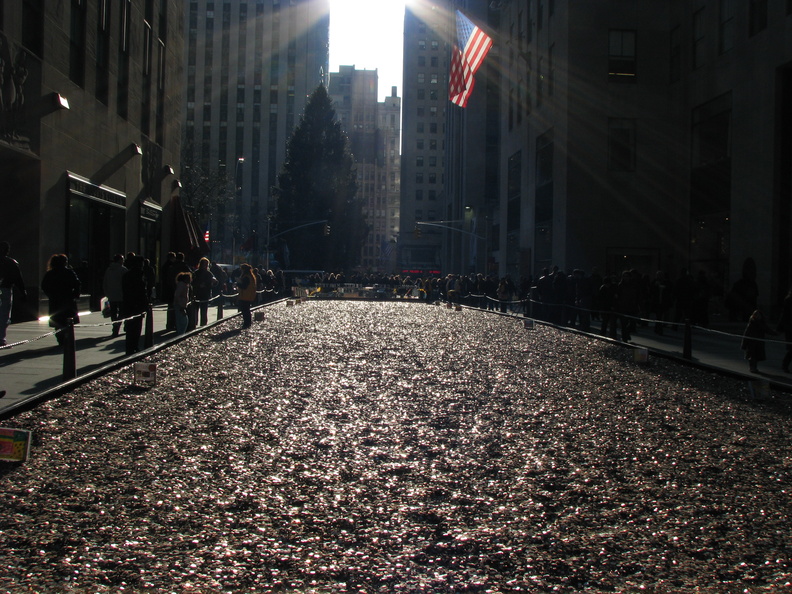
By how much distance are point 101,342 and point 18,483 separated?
1298 cm

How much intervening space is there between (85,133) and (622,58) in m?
26.3

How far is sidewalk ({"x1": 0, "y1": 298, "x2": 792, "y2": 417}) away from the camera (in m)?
12.1

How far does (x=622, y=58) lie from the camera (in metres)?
42.1

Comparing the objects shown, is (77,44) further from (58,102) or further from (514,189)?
(514,189)

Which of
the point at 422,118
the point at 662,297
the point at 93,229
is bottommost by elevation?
the point at 662,297

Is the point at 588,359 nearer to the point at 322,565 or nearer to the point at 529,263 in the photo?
the point at 322,565

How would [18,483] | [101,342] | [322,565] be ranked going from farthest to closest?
[101,342], [18,483], [322,565]

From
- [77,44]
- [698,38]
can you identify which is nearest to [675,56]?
[698,38]

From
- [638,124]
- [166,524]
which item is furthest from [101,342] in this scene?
[638,124]

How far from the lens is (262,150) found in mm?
132125

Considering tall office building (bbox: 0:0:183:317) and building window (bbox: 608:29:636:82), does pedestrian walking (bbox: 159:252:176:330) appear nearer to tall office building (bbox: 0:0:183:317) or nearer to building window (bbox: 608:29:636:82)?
tall office building (bbox: 0:0:183:317)

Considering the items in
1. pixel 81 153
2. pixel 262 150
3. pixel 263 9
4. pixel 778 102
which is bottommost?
pixel 81 153

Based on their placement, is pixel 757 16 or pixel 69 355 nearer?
pixel 69 355

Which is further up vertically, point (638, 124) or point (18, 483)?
point (638, 124)
